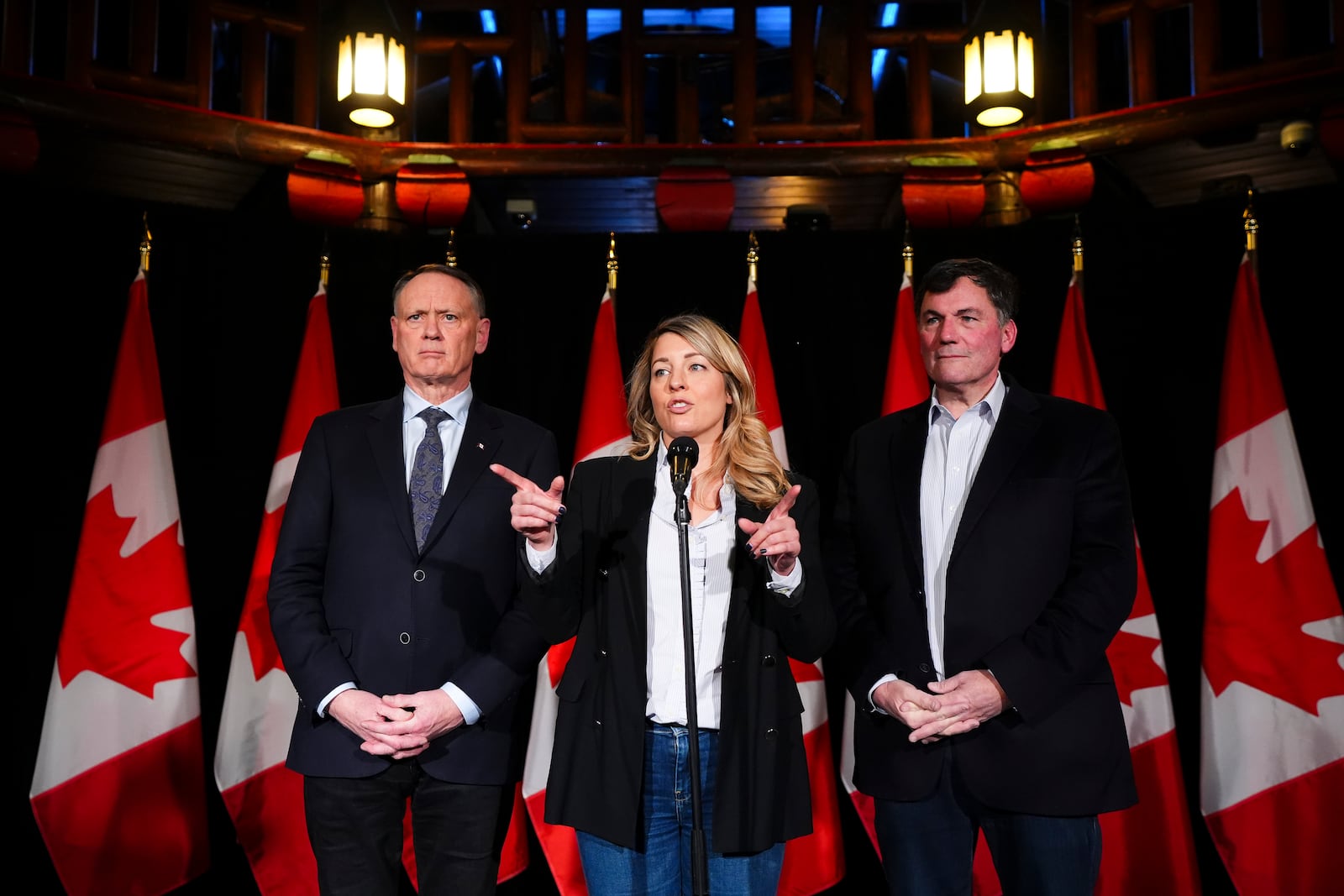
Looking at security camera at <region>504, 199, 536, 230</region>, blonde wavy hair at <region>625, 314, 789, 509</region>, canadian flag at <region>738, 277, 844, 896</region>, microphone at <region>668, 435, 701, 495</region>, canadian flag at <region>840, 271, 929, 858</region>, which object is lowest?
canadian flag at <region>738, 277, 844, 896</region>

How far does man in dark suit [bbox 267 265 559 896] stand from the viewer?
7.00 feet

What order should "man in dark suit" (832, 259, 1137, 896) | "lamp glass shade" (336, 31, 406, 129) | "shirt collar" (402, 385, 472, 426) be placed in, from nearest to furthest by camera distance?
"man in dark suit" (832, 259, 1137, 896)
"shirt collar" (402, 385, 472, 426)
"lamp glass shade" (336, 31, 406, 129)

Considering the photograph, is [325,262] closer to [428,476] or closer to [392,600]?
[428,476]

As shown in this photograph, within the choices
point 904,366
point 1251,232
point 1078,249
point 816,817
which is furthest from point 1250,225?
point 816,817

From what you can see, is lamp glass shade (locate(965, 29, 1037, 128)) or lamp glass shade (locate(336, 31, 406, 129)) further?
lamp glass shade (locate(336, 31, 406, 129))

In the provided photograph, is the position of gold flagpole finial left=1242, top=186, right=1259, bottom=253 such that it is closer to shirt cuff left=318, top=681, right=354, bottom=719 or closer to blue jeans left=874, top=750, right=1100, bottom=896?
blue jeans left=874, top=750, right=1100, bottom=896

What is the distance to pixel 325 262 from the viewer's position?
12.1 feet

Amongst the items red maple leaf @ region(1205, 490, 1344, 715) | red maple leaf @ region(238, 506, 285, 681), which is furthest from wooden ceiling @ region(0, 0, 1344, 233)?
red maple leaf @ region(238, 506, 285, 681)

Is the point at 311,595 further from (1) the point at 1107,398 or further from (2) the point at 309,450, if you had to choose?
(1) the point at 1107,398

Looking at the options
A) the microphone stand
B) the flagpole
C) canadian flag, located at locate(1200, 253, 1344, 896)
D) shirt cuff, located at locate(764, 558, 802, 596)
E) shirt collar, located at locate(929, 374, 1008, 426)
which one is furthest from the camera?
the flagpole

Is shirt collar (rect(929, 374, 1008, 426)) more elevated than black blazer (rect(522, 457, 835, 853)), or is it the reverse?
shirt collar (rect(929, 374, 1008, 426))

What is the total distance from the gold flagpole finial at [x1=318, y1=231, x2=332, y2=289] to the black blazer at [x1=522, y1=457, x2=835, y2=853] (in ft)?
Answer: 6.41

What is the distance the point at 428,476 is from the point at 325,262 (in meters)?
1.66

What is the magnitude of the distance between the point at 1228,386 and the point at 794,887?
6.57 ft
